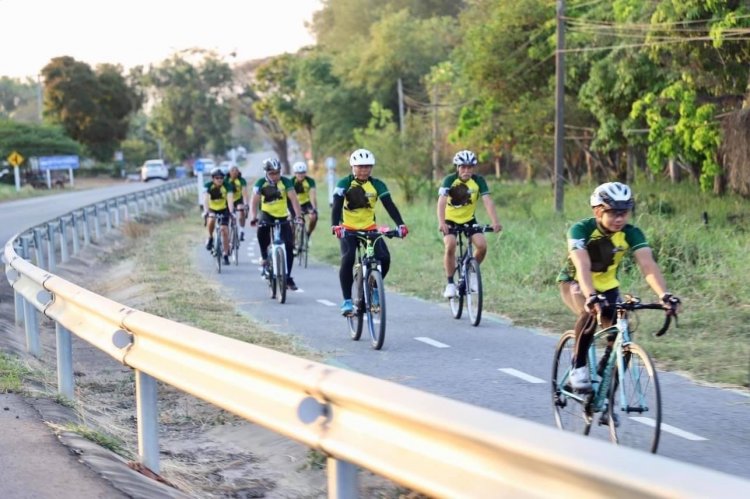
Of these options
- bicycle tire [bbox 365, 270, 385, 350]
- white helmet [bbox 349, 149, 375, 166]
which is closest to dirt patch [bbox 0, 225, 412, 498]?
bicycle tire [bbox 365, 270, 385, 350]

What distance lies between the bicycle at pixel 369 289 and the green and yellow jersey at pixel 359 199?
450 mm

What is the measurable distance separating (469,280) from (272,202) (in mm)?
4706

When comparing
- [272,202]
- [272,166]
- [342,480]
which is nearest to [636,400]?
[342,480]

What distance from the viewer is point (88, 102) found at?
91.0 m

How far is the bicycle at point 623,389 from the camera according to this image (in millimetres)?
6133

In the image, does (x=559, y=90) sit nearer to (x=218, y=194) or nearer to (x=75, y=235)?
(x=218, y=194)

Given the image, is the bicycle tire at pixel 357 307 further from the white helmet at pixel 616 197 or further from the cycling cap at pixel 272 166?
the white helmet at pixel 616 197

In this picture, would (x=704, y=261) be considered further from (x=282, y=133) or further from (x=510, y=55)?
(x=282, y=133)

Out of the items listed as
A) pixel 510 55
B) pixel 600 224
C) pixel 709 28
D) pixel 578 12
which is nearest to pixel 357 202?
pixel 600 224

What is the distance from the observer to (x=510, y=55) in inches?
1516

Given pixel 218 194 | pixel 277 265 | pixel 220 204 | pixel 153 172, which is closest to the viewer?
pixel 277 265

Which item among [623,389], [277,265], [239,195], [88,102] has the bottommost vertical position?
[277,265]

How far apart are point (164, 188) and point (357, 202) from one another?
35.3 m

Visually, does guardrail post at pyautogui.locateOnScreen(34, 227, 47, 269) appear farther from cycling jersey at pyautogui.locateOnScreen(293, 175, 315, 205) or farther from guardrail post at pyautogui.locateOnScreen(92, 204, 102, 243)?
guardrail post at pyautogui.locateOnScreen(92, 204, 102, 243)
